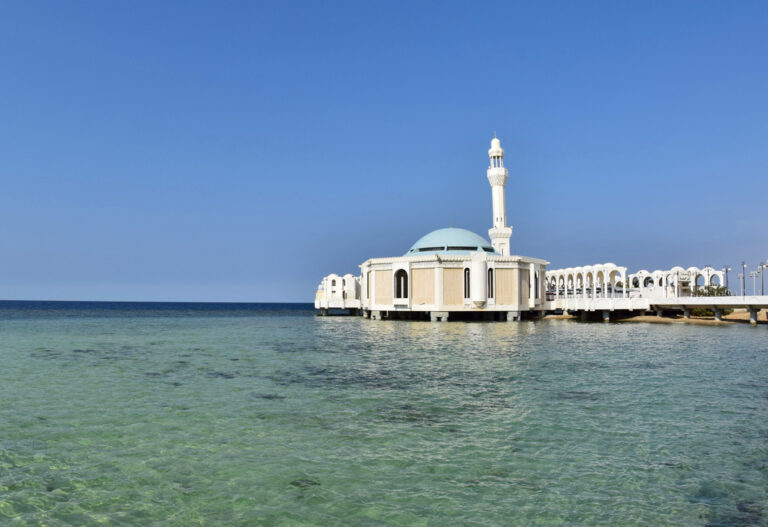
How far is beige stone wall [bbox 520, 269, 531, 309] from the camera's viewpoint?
64.1 meters

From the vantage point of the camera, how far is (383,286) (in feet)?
223

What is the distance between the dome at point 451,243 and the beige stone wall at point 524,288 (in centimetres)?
688

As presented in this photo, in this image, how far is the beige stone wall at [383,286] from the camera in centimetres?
6719

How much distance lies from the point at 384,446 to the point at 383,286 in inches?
2275

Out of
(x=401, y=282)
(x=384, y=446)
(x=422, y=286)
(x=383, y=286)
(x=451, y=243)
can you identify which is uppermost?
(x=451, y=243)

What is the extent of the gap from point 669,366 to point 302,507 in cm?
1897

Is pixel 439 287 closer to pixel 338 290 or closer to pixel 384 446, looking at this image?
pixel 338 290

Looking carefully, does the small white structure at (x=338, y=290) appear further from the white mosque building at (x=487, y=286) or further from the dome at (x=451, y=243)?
the dome at (x=451, y=243)

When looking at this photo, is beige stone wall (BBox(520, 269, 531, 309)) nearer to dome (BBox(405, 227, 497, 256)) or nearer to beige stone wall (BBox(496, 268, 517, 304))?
beige stone wall (BBox(496, 268, 517, 304))

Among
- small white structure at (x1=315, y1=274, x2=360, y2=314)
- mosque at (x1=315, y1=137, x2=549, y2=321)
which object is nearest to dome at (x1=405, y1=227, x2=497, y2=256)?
mosque at (x1=315, y1=137, x2=549, y2=321)

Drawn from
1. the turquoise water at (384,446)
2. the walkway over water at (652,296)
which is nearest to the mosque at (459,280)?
the walkway over water at (652,296)

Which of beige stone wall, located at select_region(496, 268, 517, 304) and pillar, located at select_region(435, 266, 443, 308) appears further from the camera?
beige stone wall, located at select_region(496, 268, 517, 304)

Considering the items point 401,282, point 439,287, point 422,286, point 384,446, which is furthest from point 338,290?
point 384,446

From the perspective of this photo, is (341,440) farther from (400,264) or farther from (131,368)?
(400,264)
